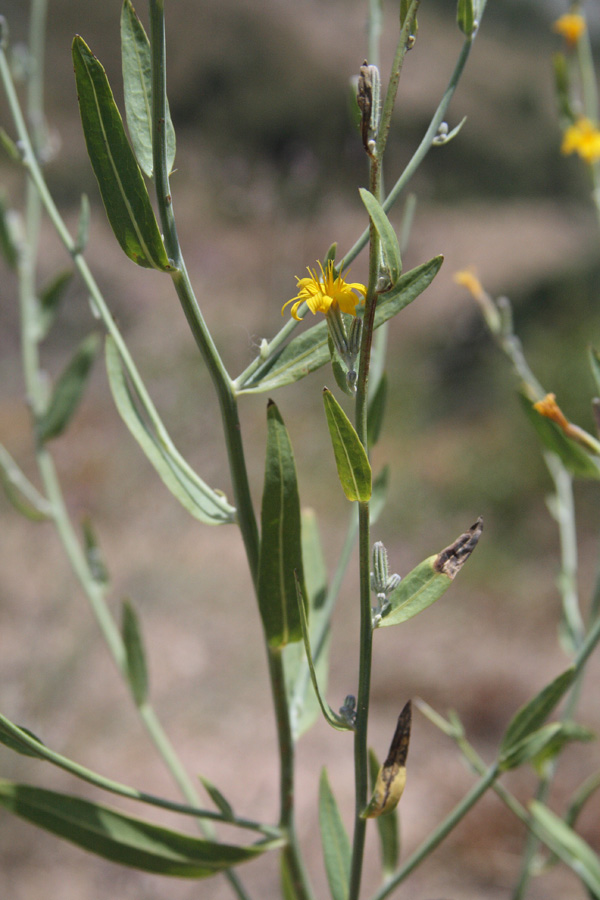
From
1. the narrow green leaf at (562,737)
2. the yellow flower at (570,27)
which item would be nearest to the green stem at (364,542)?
the narrow green leaf at (562,737)

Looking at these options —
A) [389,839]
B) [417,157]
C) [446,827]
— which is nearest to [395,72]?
[417,157]

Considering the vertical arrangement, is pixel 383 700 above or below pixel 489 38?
below

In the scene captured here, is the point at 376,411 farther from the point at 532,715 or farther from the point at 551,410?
the point at 532,715

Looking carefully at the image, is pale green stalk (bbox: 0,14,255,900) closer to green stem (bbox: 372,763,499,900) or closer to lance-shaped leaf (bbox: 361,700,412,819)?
green stem (bbox: 372,763,499,900)

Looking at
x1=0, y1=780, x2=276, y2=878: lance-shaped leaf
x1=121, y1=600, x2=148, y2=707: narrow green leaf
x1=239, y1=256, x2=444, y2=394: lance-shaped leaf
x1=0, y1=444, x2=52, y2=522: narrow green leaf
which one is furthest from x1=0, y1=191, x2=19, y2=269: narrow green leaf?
x1=0, y1=780, x2=276, y2=878: lance-shaped leaf

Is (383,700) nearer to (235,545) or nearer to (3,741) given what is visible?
(235,545)

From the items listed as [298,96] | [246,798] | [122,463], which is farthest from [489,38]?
[246,798]

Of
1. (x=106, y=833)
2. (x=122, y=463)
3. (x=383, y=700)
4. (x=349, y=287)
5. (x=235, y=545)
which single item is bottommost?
(x=383, y=700)
